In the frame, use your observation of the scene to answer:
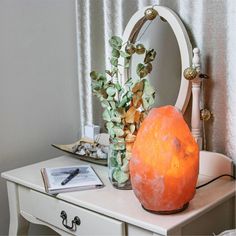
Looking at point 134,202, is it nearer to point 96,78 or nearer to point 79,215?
point 79,215

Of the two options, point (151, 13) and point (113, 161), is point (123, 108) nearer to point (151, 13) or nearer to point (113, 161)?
point (113, 161)

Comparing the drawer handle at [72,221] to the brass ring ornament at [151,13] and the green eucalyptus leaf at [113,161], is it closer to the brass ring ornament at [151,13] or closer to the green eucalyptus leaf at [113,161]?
the green eucalyptus leaf at [113,161]

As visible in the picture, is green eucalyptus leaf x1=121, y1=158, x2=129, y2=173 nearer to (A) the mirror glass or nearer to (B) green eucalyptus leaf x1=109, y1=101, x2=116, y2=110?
(B) green eucalyptus leaf x1=109, y1=101, x2=116, y2=110

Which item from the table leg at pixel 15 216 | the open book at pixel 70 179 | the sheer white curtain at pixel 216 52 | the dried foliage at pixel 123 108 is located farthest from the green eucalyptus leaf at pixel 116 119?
the table leg at pixel 15 216

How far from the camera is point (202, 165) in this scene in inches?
55.0

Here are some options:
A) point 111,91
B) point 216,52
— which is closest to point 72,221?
point 111,91

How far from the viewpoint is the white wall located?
165 cm

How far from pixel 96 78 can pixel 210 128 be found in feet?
1.38

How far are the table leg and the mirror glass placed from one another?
0.59 metres

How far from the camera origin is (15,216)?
1530 mm

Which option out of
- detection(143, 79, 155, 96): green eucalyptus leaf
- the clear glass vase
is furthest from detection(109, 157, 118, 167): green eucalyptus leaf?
detection(143, 79, 155, 96): green eucalyptus leaf

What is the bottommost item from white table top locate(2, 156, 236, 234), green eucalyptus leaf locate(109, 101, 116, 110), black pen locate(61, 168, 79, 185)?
white table top locate(2, 156, 236, 234)

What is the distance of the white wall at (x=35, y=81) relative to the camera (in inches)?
65.0

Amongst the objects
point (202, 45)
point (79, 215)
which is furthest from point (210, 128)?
point (79, 215)
